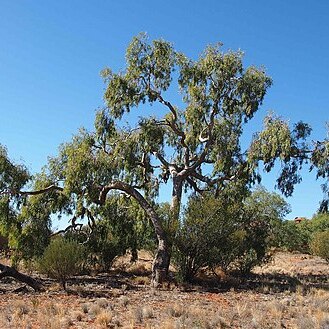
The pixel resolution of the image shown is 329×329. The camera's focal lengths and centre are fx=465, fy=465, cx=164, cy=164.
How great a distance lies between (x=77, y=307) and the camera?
1323cm

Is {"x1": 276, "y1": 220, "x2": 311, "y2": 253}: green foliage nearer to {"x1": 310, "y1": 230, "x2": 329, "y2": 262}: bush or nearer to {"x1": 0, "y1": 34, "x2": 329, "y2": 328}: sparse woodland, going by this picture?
{"x1": 310, "y1": 230, "x2": 329, "y2": 262}: bush

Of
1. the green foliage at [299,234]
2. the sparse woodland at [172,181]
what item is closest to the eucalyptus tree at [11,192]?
the sparse woodland at [172,181]

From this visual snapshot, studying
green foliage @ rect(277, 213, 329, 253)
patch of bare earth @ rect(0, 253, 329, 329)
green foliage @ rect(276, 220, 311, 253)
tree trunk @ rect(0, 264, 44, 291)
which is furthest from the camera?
green foliage @ rect(276, 220, 311, 253)

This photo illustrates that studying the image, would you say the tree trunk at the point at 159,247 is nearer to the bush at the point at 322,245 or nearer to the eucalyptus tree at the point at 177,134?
the eucalyptus tree at the point at 177,134

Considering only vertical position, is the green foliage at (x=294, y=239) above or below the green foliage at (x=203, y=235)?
above

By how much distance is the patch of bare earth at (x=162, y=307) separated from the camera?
11.1m

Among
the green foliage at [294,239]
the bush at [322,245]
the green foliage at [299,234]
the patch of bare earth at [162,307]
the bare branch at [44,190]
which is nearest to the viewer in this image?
the patch of bare earth at [162,307]

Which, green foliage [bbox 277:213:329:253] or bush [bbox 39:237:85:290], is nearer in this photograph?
bush [bbox 39:237:85:290]

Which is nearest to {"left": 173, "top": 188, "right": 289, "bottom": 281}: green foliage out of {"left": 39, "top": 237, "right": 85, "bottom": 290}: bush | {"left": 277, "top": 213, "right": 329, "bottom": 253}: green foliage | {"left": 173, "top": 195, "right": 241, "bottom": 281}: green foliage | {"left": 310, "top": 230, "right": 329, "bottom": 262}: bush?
{"left": 173, "top": 195, "right": 241, "bottom": 281}: green foliage

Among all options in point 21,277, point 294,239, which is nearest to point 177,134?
point 21,277

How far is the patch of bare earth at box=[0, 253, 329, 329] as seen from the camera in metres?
11.1

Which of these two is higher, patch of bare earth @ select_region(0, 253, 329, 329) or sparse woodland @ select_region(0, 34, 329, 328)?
sparse woodland @ select_region(0, 34, 329, 328)

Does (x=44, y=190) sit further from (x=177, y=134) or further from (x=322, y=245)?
(x=322, y=245)

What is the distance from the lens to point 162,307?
1380cm
